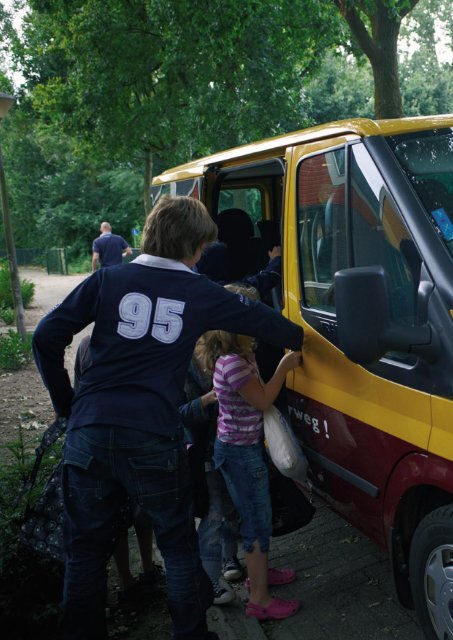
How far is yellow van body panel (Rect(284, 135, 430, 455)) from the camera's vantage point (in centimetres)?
247

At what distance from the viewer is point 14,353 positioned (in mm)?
9906

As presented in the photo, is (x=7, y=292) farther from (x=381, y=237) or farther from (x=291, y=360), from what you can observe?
(x=381, y=237)

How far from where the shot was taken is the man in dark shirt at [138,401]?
2.46 m

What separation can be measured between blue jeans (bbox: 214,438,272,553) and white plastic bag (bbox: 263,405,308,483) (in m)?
0.10

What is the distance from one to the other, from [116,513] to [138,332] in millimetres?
720

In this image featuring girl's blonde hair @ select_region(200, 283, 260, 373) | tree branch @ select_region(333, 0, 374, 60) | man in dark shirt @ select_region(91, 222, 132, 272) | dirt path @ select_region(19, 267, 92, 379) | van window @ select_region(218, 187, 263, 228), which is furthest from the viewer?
man in dark shirt @ select_region(91, 222, 132, 272)

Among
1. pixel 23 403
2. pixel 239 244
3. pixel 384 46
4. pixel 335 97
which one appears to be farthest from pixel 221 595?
pixel 335 97

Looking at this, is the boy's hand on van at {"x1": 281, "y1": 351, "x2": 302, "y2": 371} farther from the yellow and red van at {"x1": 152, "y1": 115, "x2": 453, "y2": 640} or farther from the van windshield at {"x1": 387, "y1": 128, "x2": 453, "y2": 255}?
the van windshield at {"x1": 387, "y1": 128, "x2": 453, "y2": 255}

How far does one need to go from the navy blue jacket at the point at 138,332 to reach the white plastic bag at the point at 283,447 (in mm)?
788

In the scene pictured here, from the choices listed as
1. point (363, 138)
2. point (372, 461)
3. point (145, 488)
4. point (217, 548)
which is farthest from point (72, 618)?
point (363, 138)

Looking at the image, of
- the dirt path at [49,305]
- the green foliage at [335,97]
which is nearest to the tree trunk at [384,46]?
the dirt path at [49,305]

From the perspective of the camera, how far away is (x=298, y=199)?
3.32 metres

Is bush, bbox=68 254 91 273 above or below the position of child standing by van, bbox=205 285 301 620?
below

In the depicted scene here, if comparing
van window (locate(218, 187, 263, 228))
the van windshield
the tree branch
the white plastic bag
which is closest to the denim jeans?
the white plastic bag
